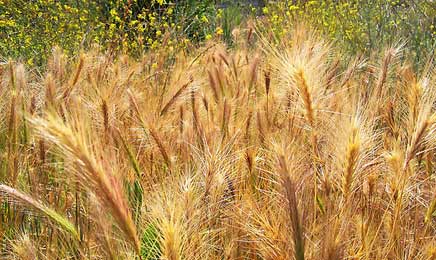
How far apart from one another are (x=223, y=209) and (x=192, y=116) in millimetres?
477

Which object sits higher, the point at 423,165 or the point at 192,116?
the point at 192,116

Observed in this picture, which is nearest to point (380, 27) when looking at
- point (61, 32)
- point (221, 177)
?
point (61, 32)

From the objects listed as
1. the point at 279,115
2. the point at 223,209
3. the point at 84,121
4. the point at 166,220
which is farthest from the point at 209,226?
the point at 279,115

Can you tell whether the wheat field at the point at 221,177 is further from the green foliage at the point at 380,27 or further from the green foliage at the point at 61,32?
the green foliage at the point at 61,32

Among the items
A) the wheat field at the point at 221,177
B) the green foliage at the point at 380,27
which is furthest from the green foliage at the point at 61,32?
the wheat field at the point at 221,177

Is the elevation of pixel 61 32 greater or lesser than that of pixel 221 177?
greater

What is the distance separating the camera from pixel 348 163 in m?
1.16

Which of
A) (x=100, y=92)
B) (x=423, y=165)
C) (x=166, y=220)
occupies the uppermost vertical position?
(x=100, y=92)

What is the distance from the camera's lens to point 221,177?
131 cm

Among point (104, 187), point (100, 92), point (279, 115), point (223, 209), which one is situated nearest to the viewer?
point (104, 187)

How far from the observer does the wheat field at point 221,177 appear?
1034 millimetres

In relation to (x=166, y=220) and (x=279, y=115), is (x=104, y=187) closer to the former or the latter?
(x=166, y=220)

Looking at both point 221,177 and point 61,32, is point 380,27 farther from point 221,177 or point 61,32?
point 221,177

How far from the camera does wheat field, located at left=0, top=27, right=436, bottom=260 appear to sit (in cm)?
103
